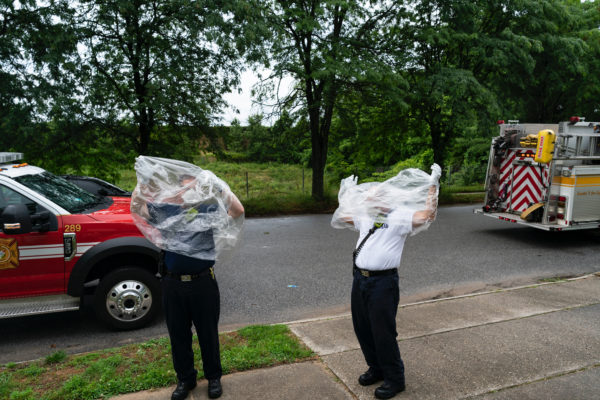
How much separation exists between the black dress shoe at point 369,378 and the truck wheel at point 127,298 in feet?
8.44

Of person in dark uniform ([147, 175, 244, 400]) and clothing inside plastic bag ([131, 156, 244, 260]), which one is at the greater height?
clothing inside plastic bag ([131, 156, 244, 260])

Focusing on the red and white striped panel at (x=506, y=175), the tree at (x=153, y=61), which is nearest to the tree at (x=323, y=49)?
the tree at (x=153, y=61)

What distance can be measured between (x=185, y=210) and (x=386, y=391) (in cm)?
206

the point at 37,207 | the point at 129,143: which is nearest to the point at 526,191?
the point at 37,207

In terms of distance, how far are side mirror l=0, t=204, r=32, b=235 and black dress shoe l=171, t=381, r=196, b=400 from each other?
7.83 feet

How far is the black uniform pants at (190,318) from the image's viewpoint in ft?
10.9

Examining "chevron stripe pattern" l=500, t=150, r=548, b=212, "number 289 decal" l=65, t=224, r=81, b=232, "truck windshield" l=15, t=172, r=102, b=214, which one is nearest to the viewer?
"number 289 decal" l=65, t=224, r=81, b=232

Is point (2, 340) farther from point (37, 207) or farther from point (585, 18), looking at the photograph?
point (585, 18)

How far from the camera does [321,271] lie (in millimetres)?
7426

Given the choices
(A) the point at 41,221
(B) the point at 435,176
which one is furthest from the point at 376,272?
(A) the point at 41,221

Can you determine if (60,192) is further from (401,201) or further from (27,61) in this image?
(27,61)

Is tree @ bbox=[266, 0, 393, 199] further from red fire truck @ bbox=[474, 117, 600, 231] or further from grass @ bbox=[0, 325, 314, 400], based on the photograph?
grass @ bbox=[0, 325, 314, 400]

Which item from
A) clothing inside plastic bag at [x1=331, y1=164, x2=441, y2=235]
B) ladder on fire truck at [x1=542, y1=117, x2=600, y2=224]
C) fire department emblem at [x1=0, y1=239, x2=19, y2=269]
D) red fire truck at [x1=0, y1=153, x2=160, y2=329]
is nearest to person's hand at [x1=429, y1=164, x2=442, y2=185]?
clothing inside plastic bag at [x1=331, y1=164, x2=441, y2=235]

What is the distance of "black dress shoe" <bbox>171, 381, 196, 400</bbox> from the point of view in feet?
11.1
